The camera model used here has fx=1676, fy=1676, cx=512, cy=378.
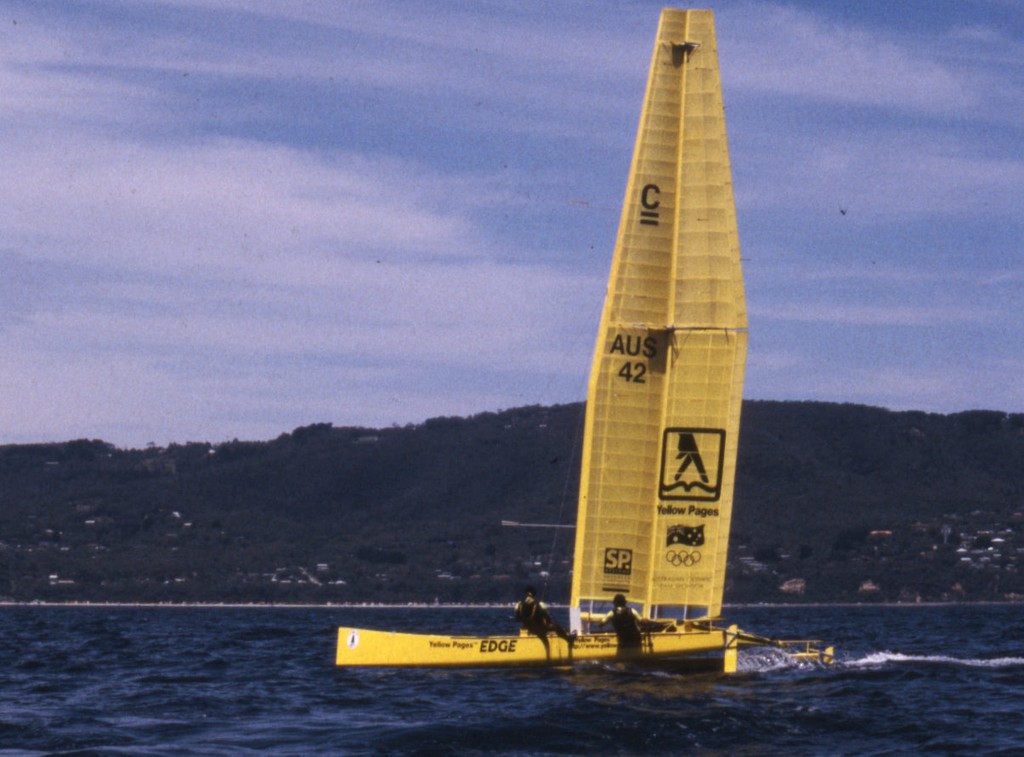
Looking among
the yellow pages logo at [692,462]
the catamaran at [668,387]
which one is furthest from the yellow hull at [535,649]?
the yellow pages logo at [692,462]

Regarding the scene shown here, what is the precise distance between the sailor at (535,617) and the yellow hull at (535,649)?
14 cm

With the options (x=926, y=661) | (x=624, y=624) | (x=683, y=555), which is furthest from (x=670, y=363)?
(x=926, y=661)

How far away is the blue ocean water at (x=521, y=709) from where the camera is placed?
75.3 ft

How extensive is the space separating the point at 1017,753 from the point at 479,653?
11452 mm

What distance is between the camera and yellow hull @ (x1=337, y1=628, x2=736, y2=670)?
30844mm

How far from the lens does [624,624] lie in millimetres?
30672

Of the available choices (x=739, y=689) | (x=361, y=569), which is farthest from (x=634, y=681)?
(x=361, y=569)

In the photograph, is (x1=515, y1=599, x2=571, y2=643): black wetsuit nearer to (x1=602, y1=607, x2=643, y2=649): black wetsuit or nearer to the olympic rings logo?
(x1=602, y1=607, x2=643, y2=649): black wetsuit

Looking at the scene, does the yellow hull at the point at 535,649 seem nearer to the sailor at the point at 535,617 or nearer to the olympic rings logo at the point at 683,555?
the sailor at the point at 535,617

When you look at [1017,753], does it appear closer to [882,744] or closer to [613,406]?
[882,744]

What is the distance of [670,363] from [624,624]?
16.9 feet

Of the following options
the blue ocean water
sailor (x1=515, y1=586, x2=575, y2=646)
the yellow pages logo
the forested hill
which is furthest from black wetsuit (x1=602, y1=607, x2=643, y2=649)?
the forested hill

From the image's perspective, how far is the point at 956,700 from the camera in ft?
92.3

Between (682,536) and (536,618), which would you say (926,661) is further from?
(536,618)
